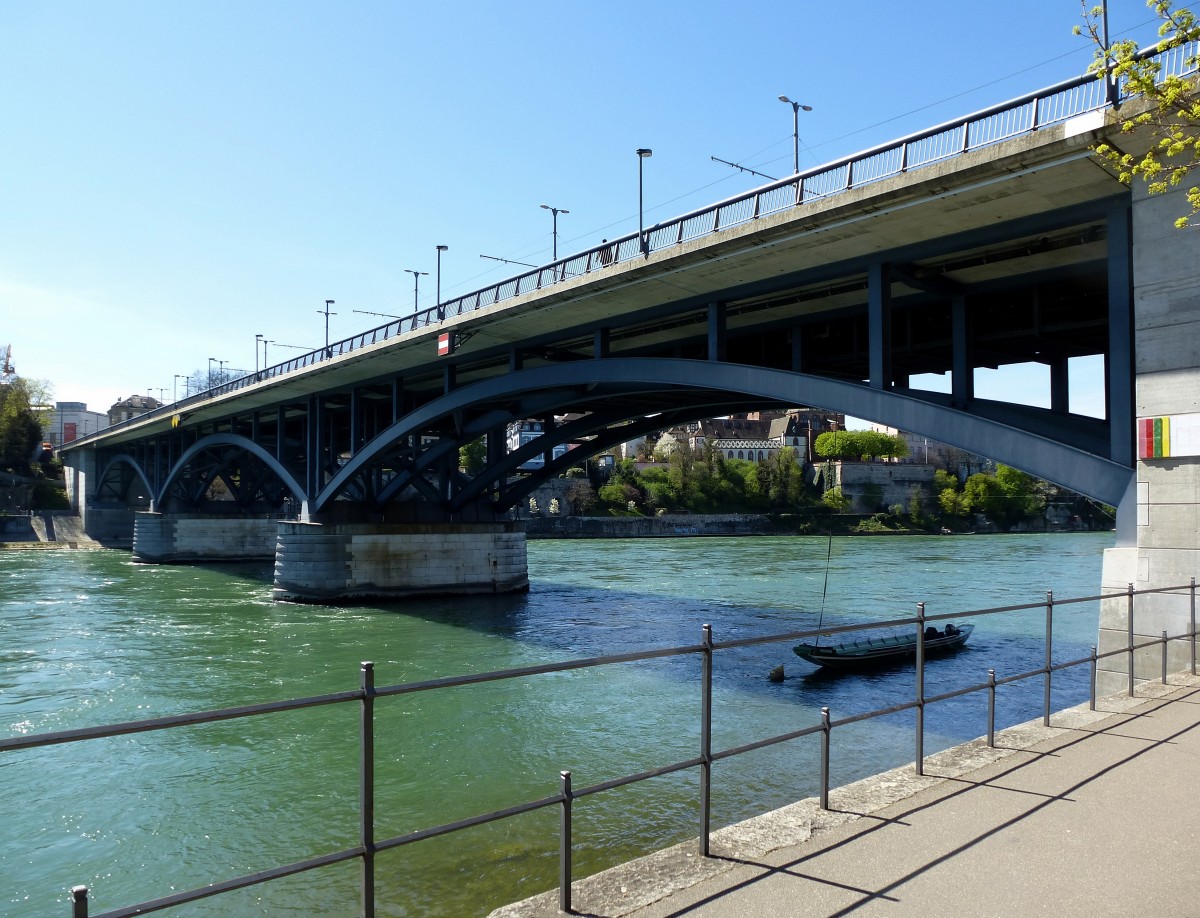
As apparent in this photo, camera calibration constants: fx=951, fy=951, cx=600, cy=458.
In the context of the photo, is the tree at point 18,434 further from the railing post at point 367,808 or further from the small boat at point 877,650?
the railing post at point 367,808

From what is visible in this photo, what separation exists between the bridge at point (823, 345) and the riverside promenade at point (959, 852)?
19.6ft

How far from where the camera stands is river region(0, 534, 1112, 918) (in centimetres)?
956

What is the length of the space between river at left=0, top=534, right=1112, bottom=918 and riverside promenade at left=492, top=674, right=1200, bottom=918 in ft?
13.6

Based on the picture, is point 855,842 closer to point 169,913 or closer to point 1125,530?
point 169,913

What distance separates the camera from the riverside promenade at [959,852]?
403cm

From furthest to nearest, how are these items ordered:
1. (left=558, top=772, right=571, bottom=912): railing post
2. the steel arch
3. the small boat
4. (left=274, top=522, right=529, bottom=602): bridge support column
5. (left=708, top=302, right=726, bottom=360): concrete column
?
1. the steel arch
2. (left=274, top=522, right=529, bottom=602): bridge support column
3. the small boat
4. (left=708, top=302, right=726, bottom=360): concrete column
5. (left=558, top=772, right=571, bottom=912): railing post

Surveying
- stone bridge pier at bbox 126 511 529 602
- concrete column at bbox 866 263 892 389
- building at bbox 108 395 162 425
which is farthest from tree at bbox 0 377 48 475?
concrete column at bbox 866 263 892 389

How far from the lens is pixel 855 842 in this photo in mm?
4727

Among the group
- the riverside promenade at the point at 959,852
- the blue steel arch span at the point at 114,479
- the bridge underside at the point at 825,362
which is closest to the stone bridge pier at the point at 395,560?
the bridge underside at the point at 825,362

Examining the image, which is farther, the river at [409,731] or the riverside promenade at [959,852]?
the river at [409,731]

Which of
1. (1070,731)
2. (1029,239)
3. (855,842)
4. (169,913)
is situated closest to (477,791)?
(169,913)

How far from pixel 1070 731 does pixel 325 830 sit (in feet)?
25.5

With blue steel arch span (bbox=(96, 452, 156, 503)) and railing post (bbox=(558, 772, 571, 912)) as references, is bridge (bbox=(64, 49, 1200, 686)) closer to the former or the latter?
railing post (bbox=(558, 772, 571, 912))

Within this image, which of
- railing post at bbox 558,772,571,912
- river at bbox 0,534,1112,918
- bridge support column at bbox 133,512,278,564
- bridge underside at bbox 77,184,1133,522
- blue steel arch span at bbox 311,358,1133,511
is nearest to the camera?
Result: railing post at bbox 558,772,571,912
